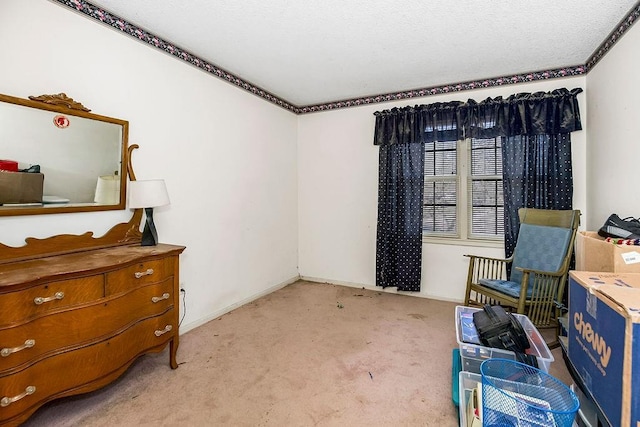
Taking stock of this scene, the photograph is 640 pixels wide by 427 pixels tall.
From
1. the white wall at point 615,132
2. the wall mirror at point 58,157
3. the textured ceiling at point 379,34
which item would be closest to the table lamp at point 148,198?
the wall mirror at point 58,157

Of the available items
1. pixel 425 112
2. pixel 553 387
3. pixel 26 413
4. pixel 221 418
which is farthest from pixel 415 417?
pixel 425 112

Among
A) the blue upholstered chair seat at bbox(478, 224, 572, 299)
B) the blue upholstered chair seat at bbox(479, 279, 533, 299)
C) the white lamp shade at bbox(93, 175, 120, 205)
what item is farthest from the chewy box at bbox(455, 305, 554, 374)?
the white lamp shade at bbox(93, 175, 120, 205)

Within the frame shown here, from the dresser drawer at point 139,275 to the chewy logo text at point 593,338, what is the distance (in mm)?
2215

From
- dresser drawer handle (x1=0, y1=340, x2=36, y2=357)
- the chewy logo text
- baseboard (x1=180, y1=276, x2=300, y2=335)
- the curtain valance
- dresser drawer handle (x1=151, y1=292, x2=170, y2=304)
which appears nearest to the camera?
the chewy logo text

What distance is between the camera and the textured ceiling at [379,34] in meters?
2.08

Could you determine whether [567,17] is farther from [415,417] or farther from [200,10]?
[415,417]

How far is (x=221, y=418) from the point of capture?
5.51 ft

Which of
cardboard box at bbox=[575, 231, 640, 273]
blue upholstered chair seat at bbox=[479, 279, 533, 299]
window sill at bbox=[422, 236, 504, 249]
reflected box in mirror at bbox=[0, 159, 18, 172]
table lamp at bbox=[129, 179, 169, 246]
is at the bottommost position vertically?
blue upholstered chair seat at bbox=[479, 279, 533, 299]

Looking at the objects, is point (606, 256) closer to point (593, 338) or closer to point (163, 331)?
point (593, 338)

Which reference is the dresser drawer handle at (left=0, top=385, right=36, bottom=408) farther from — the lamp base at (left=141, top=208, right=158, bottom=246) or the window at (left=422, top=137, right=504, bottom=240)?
the window at (left=422, top=137, right=504, bottom=240)

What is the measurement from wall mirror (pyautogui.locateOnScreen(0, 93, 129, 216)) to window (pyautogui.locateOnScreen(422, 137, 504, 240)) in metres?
3.12

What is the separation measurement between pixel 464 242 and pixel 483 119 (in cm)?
135

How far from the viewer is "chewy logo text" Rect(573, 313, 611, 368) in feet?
3.49

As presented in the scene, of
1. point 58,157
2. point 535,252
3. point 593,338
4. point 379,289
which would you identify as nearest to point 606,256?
point 593,338
